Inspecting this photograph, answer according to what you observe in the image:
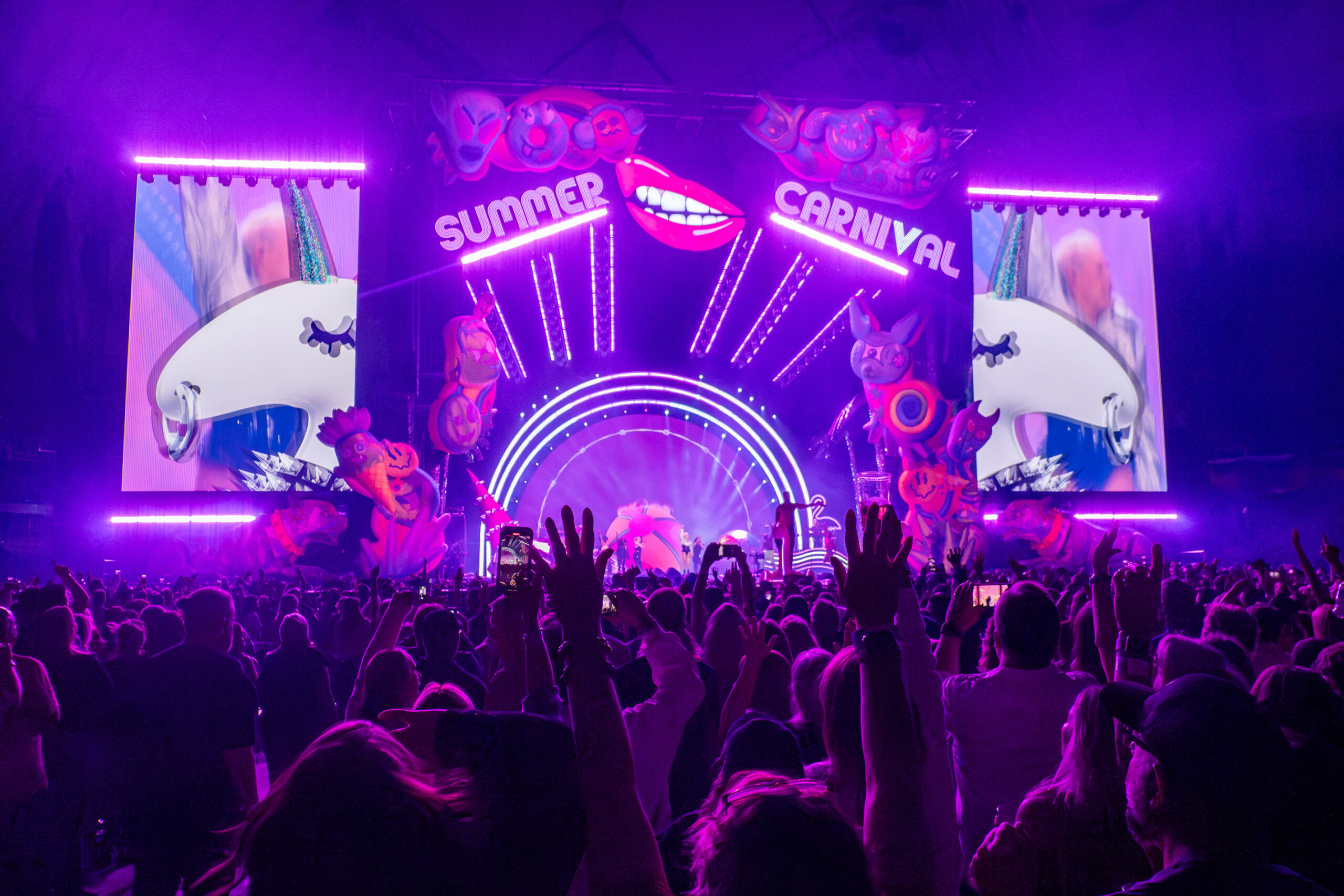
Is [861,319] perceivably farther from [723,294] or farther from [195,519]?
[195,519]

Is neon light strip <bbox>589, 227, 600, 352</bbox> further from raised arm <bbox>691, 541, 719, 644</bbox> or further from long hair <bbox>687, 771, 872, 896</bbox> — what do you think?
long hair <bbox>687, 771, 872, 896</bbox>

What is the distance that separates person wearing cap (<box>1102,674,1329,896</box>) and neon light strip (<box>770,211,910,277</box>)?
22.2 metres

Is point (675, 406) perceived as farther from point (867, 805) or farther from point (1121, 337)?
point (867, 805)

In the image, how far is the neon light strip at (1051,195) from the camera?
23625 millimetres

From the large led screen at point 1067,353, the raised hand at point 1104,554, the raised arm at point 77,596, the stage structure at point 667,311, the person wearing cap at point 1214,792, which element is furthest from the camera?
the large led screen at point 1067,353

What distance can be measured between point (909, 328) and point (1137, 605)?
20.3 m

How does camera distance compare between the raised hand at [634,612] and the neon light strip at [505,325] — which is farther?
the neon light strip at [505,325]

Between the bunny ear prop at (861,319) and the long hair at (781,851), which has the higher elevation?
the bunny ear prop at (861,319)

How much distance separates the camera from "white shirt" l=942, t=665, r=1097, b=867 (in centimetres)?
277

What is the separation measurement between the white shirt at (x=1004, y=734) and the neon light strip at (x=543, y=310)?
21.4 metres

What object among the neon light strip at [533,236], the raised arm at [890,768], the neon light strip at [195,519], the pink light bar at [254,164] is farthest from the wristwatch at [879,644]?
the pink light bar at [254,164]

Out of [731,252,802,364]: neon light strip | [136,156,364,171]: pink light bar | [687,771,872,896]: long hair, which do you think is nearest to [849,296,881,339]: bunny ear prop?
[731,252,802,364]: neon light strip

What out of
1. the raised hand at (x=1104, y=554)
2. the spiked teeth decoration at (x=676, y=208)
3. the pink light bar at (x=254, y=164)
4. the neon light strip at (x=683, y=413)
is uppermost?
the pink light bar at (x=254, y=164)

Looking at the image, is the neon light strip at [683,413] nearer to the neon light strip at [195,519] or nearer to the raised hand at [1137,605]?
the neon light strip at [195,519]
